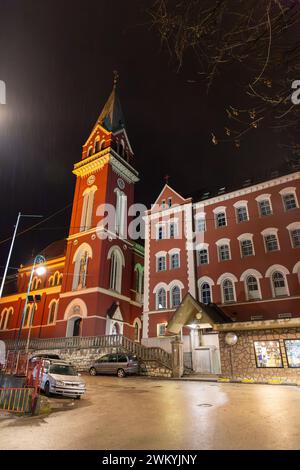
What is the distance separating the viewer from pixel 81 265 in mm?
33531

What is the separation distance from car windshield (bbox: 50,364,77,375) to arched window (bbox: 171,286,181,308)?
44.8 feet

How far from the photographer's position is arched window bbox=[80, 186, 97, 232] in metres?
35.0

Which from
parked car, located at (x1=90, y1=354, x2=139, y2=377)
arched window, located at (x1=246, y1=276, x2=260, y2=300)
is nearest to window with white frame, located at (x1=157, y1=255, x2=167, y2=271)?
arched window, located at (x1=246, y1=276, x2=260, y2=300)

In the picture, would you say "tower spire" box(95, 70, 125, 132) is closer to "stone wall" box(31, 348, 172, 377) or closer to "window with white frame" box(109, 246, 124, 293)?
"window with white frame" box(109, 246, 124, 293)

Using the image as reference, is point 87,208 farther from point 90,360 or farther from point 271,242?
point 271,242

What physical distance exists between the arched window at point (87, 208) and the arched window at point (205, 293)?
15.6 metres

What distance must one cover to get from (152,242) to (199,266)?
6.14 metres

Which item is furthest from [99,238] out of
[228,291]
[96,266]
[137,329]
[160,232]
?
[228,291]

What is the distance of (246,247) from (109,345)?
14381 millimetres

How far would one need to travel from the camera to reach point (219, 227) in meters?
26.9

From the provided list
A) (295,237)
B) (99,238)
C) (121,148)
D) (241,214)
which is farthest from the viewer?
(121,148)

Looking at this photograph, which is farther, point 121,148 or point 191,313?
point 121,148
